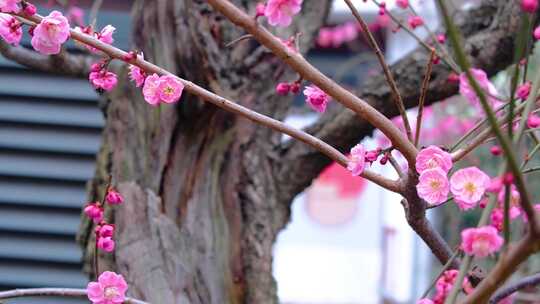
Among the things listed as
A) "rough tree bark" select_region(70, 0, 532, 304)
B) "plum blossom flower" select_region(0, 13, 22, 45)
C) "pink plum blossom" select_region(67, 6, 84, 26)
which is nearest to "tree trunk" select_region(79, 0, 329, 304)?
"rough tree bark" select_region(70, 0, 532, 304)

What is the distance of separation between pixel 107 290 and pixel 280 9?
442 millimetres

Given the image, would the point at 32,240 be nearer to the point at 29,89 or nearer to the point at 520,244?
the point at 29,89

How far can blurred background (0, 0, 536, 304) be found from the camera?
2.72m

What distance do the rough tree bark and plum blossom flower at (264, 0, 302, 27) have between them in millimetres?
672

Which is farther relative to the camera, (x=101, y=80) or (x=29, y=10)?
(x=101, y=80)

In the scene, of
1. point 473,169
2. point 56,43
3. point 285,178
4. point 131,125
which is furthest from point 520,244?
point 285,178

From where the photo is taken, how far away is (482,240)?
791mm

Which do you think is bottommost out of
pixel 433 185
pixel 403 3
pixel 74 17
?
pixel 433 185

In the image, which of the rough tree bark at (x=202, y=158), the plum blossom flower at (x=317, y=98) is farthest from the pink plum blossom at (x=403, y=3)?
the plum blossom flower at (x=317, y=98)

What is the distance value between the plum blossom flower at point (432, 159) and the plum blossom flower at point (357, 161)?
7cm

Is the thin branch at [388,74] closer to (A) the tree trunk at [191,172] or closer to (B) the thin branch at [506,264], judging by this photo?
(B) the thin branch at [506,264]

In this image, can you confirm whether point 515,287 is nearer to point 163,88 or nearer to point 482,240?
point 482,240

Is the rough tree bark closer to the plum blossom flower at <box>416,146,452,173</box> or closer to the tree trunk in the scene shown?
the tree trunk

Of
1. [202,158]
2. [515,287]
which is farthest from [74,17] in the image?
[515,287]
